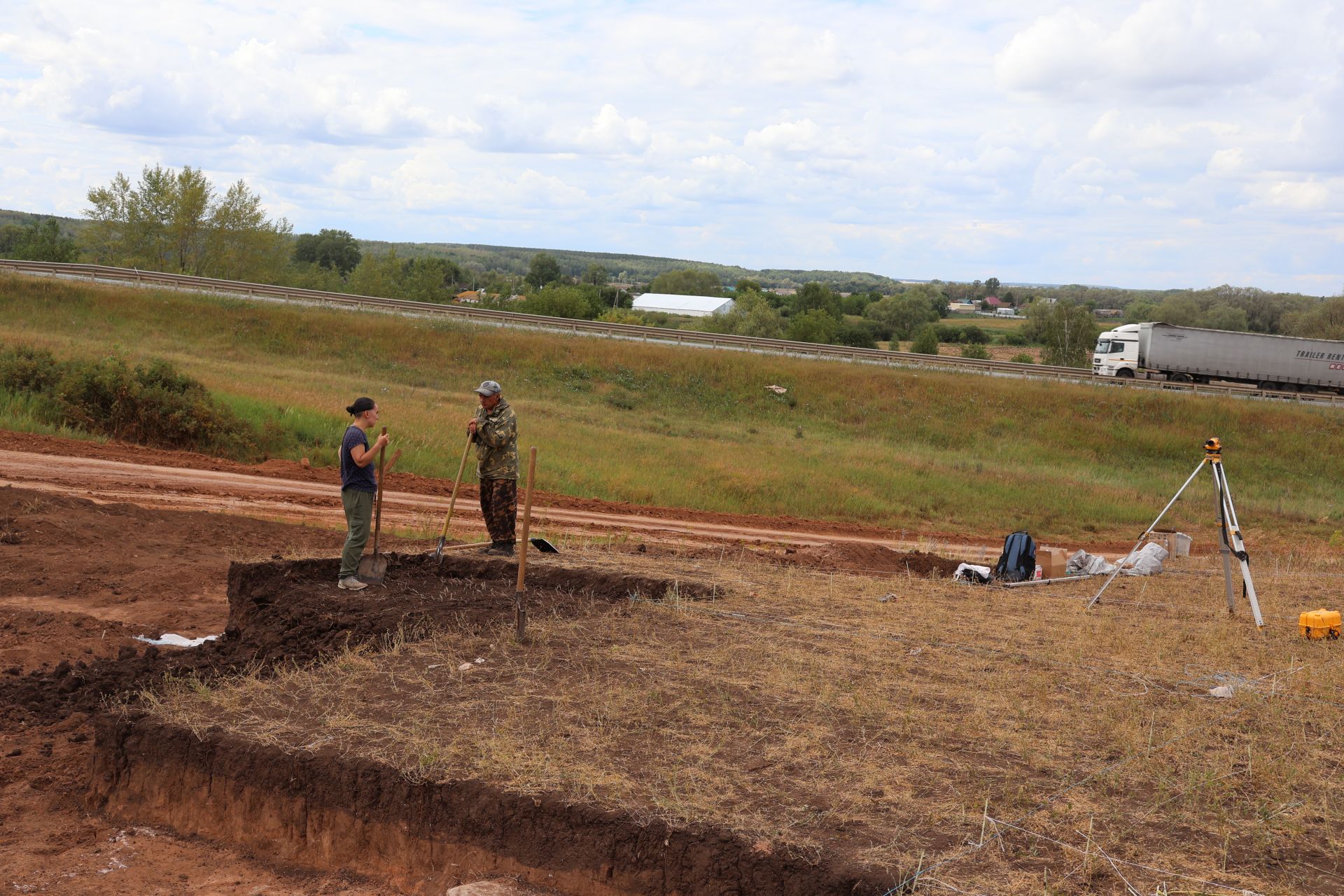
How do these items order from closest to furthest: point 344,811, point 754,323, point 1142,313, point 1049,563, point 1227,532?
point 344,811
point 1227,532
point 1049,563
point 754,323
point 1142,313

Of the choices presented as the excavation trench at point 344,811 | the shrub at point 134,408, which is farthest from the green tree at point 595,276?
the excavation trench at point 344,811

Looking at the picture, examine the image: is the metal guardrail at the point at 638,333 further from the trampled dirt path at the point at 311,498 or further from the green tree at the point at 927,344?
the green tree at the point at 927,344

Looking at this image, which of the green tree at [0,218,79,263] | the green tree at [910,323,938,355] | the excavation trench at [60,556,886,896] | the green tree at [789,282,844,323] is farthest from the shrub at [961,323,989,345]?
the excavation trench at [60,556,886,896]

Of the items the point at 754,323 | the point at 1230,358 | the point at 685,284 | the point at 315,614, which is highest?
the point at 685,284

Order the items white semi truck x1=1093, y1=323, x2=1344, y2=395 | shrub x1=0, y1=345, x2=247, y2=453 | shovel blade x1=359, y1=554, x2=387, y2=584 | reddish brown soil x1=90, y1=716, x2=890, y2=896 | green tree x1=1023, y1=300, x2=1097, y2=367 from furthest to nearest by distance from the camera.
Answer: green tree x1=1023, y1=300, x2=1097, y2=367 → white semi truck x1=1093, y1=323, x2=1344, y2=395 → shrub x1=0, y1=345, x2=247, y2=453 → shovel blade x1=359, y1=554, x2=387, y2=584 → reddish brown soil x1=90, y1=716, x2=890, y2=896

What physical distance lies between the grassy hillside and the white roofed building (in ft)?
Result: 262

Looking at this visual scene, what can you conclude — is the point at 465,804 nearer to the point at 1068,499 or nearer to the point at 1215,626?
the point at 1215,626

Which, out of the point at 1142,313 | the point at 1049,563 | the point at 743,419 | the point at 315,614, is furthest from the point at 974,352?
the point at 315,614

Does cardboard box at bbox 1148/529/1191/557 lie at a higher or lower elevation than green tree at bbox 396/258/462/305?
lower

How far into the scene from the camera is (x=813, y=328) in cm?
7938

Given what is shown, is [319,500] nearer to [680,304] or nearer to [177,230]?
[177,230]

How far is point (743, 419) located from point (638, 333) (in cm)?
1118

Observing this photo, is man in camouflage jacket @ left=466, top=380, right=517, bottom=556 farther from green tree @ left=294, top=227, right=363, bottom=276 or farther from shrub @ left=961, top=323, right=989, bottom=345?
green tree @ left=294, top=227, right=363, bottom=276

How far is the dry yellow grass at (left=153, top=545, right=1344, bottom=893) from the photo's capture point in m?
5.37
